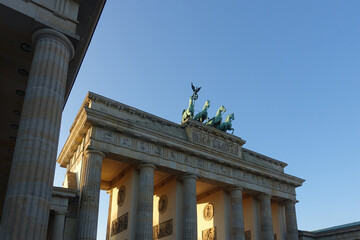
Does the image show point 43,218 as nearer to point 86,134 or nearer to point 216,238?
point 86,134

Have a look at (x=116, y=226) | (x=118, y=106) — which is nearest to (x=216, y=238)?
(x=116, y=226)

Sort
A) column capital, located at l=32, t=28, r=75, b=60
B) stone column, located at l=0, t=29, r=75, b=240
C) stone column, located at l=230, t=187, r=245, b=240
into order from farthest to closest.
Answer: stone column, located at l=230, t=187, r=245, b=240 < column capital, located at l=32, t=28, r=75, b=60 < stone column, located at l=0, t=29, r=75, b=240

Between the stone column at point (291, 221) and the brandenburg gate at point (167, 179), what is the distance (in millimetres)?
103

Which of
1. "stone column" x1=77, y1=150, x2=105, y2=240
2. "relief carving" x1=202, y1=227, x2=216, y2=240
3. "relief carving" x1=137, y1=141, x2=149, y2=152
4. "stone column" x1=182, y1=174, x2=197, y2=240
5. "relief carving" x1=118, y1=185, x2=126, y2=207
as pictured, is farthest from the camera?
"relief carving" x1=202, y1=227, x2=216, y2=240

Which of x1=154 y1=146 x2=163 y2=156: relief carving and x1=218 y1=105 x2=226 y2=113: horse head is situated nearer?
x1=154 y1=146 x2=163 y2=156: relief carving

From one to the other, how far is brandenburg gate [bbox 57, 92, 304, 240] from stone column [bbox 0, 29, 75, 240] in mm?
13632

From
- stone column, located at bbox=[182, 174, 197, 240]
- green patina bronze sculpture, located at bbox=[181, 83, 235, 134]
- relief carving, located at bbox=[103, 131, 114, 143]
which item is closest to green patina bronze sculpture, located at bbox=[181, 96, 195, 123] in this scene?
green patina bronze sculpture, located at bbox=[181, 83, 235, 134]

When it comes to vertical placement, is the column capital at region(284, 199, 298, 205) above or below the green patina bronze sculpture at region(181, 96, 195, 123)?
below

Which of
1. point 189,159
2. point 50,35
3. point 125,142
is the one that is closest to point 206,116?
point 189,159

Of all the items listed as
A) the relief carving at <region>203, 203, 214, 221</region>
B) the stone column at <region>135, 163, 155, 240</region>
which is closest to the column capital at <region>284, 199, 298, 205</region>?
the relief carving at <region>203, 203, 214, 221</region>

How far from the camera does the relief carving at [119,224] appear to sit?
98.2 feet

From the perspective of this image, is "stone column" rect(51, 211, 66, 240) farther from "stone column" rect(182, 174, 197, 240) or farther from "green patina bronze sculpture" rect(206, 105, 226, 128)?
"green patina bronze sculpture" rect(206, 105, 226, 128)

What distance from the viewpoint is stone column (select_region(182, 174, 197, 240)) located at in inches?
1196

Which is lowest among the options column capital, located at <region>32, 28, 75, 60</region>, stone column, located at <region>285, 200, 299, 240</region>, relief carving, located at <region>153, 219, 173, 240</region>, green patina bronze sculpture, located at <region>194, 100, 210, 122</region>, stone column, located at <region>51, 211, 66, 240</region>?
stone column, located at <region>51, 211, 66, 240</region>
